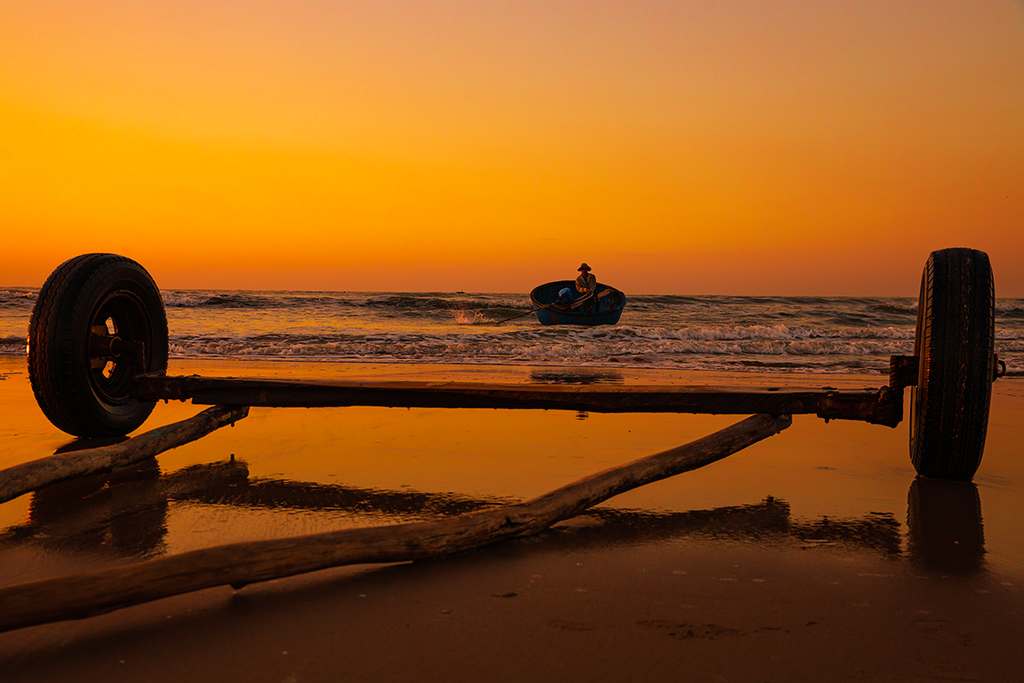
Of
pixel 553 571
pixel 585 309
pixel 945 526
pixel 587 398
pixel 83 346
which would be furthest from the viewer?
pixel 585 309

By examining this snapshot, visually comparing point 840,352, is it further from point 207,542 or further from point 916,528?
point 207,542

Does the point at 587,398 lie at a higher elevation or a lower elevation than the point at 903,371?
lower

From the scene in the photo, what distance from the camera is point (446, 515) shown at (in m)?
2.98

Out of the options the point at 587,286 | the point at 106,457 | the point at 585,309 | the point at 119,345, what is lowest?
the point at 106,457

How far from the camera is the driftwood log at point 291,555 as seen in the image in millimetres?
1549

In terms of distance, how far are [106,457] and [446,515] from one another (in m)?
1.65

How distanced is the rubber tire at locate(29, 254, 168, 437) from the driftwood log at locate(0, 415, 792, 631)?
9.26ft

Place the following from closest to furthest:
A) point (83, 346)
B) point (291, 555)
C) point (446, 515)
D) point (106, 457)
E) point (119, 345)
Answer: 1. point (291, 555)
2. point (446, 515)
3. point (106, 457)
4. point (83, 346)
5. point (119, 345)

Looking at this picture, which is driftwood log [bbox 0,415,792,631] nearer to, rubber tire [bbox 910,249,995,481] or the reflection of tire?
the reflection of tire

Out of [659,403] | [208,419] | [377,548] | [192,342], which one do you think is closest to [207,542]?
[377,548]

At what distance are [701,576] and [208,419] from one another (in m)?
3.03

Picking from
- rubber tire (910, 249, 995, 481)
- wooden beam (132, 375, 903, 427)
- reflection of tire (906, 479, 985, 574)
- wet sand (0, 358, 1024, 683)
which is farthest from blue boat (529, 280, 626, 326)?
rubber tire (910, 249, 995, 481)

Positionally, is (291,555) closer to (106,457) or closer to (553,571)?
(553,571)

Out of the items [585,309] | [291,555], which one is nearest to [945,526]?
[291,555]
